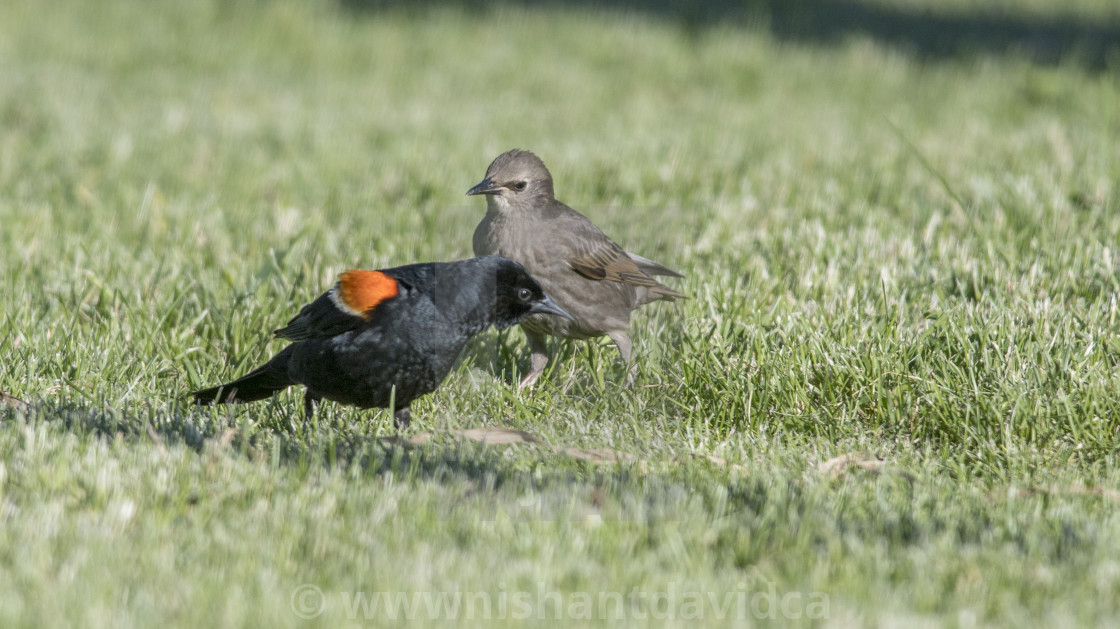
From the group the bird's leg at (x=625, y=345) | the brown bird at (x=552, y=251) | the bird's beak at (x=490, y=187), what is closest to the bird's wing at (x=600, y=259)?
the brown bird at (x=552, y=251)

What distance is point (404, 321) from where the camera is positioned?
395 cm

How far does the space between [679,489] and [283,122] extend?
7.11 metres

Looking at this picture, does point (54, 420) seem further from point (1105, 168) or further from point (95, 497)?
point (1105, 168)

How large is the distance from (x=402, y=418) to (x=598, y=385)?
0.92m

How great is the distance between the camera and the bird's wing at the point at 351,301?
398 centimetres

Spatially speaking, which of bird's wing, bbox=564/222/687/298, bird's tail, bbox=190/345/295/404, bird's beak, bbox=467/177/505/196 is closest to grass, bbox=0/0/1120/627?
bird's tail, bbox=190/345/295/404

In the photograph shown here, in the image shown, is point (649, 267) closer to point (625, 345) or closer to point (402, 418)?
point (625, 345)

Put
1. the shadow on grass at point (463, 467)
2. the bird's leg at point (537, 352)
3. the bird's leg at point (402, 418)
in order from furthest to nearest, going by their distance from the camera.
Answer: the bird's leg at point (537, 352), the bird's leg at point (402, 418), the shadow on grass at point (463, 467)

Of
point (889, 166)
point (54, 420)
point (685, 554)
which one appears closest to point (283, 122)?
point (889, 166)

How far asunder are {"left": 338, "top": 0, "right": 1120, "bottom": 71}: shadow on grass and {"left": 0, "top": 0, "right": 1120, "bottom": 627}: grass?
3.01 m

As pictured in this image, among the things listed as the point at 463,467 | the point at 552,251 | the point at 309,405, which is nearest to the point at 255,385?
the point at 309,405

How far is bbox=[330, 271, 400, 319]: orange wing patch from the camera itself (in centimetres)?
397

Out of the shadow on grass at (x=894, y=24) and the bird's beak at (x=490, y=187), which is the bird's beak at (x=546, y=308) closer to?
the bird's beak at (x=490, y=187)

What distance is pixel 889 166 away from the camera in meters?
8.32
